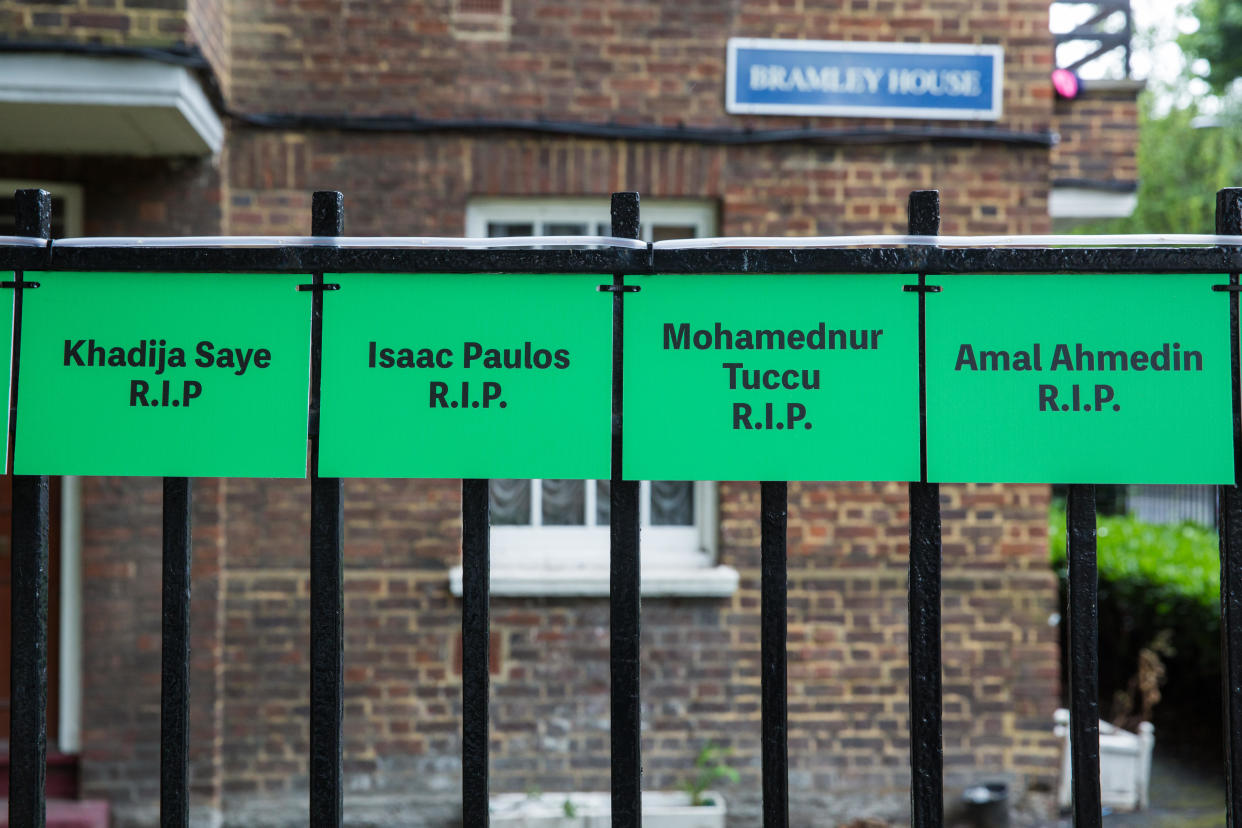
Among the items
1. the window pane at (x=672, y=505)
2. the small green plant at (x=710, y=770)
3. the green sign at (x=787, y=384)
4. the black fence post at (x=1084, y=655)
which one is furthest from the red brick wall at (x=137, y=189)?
the black fence post at (x=1084, y=655)

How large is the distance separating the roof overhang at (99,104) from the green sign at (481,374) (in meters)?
2.86

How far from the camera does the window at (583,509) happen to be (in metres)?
5.35


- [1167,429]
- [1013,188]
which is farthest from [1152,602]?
[1167,429]

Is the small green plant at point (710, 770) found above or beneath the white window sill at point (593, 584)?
beneath

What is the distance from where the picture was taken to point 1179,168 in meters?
20.8

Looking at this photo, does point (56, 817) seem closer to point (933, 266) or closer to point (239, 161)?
point (239, 161)

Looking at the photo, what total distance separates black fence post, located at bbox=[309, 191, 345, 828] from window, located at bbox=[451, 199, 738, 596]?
10.6 ft

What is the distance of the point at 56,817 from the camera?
15.9 ft

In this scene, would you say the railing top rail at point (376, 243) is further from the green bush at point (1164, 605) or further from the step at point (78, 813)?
the green bush at point (1164, 605)

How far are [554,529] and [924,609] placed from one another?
3562 millimetres

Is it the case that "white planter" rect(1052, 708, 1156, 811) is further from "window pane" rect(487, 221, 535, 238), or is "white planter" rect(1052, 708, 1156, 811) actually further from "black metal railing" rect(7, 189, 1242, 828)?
"black metal railing" rect(7, 189, 1242, 828)

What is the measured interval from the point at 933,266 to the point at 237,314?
1365mm

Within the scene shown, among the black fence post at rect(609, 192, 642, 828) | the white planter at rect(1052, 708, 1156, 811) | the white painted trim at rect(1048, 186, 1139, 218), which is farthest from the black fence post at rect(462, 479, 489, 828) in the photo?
the white painted trim at rect(1048, 186, 1139, 218)

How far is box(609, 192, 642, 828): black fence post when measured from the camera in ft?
6.53
